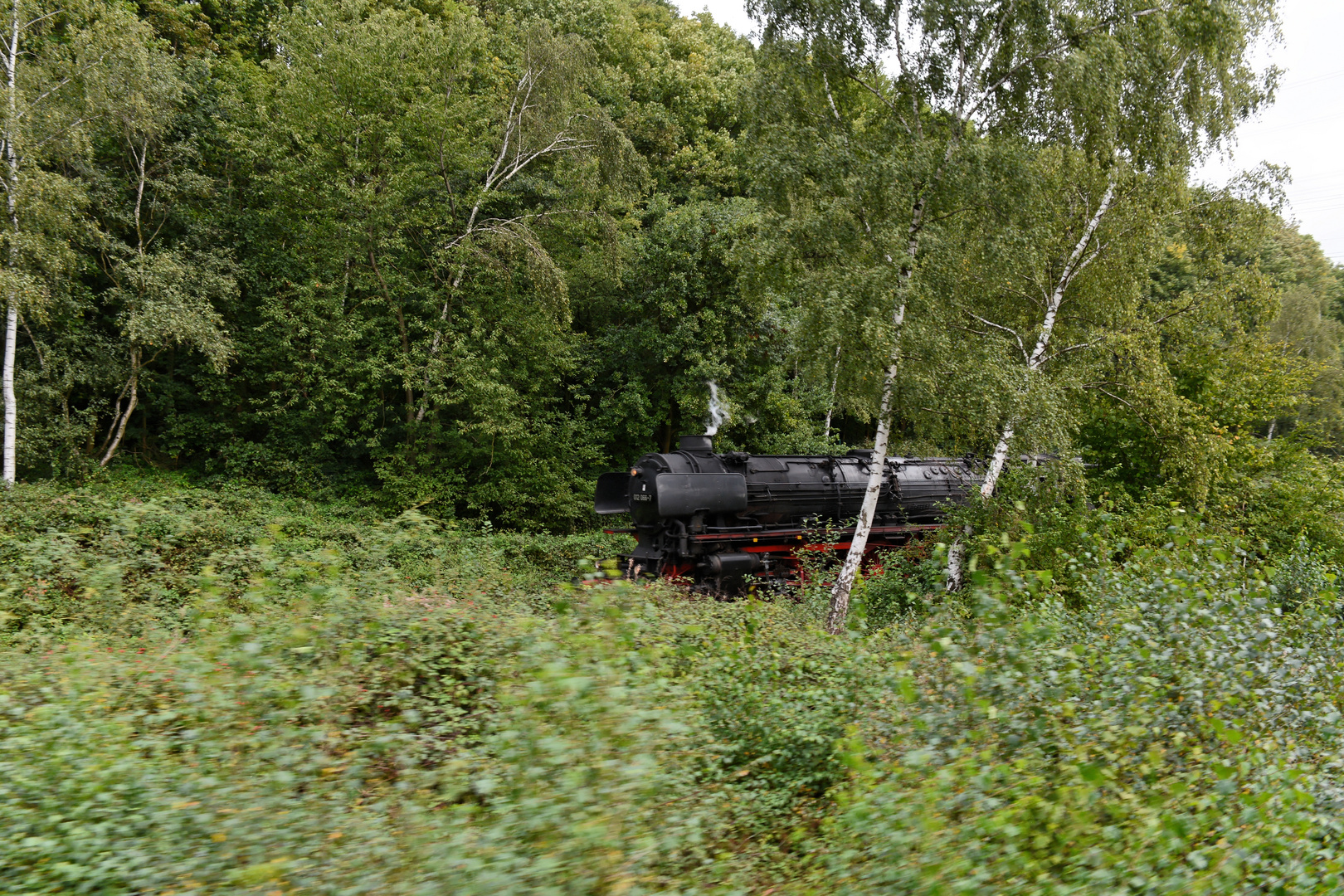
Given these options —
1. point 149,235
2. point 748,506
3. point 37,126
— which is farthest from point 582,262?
point 37,126

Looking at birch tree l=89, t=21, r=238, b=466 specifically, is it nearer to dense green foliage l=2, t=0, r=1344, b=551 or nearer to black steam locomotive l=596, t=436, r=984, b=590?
dense green foliage l=2, t=0, r=1344, b=551

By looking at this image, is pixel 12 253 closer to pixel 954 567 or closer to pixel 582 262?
pixel 582 262

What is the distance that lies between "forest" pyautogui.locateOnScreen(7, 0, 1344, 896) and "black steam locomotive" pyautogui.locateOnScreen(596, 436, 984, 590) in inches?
38.1

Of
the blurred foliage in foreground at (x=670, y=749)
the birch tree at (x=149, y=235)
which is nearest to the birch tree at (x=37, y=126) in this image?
the birch tree at (x=149, y=235)

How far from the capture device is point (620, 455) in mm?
20188

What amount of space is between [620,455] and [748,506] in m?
7.83

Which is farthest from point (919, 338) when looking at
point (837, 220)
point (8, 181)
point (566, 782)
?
point (8, 181)

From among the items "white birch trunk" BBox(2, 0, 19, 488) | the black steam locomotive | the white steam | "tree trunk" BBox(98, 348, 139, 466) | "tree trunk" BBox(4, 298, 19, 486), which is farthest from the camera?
the white steam

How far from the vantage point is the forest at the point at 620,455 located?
3.47 m

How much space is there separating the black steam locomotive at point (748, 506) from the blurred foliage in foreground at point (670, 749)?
5382 millimetres

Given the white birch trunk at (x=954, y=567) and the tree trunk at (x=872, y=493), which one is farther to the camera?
the white birch trunk at (x=954, y=567)

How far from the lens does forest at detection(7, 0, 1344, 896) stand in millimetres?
3473

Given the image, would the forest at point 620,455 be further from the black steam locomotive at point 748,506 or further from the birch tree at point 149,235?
the black steam locomotive at point 748,506

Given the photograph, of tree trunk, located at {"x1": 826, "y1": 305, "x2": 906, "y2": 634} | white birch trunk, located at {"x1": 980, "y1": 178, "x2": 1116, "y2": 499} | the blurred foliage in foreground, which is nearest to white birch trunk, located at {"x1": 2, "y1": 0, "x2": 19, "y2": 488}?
the blurred foliage in foreground
